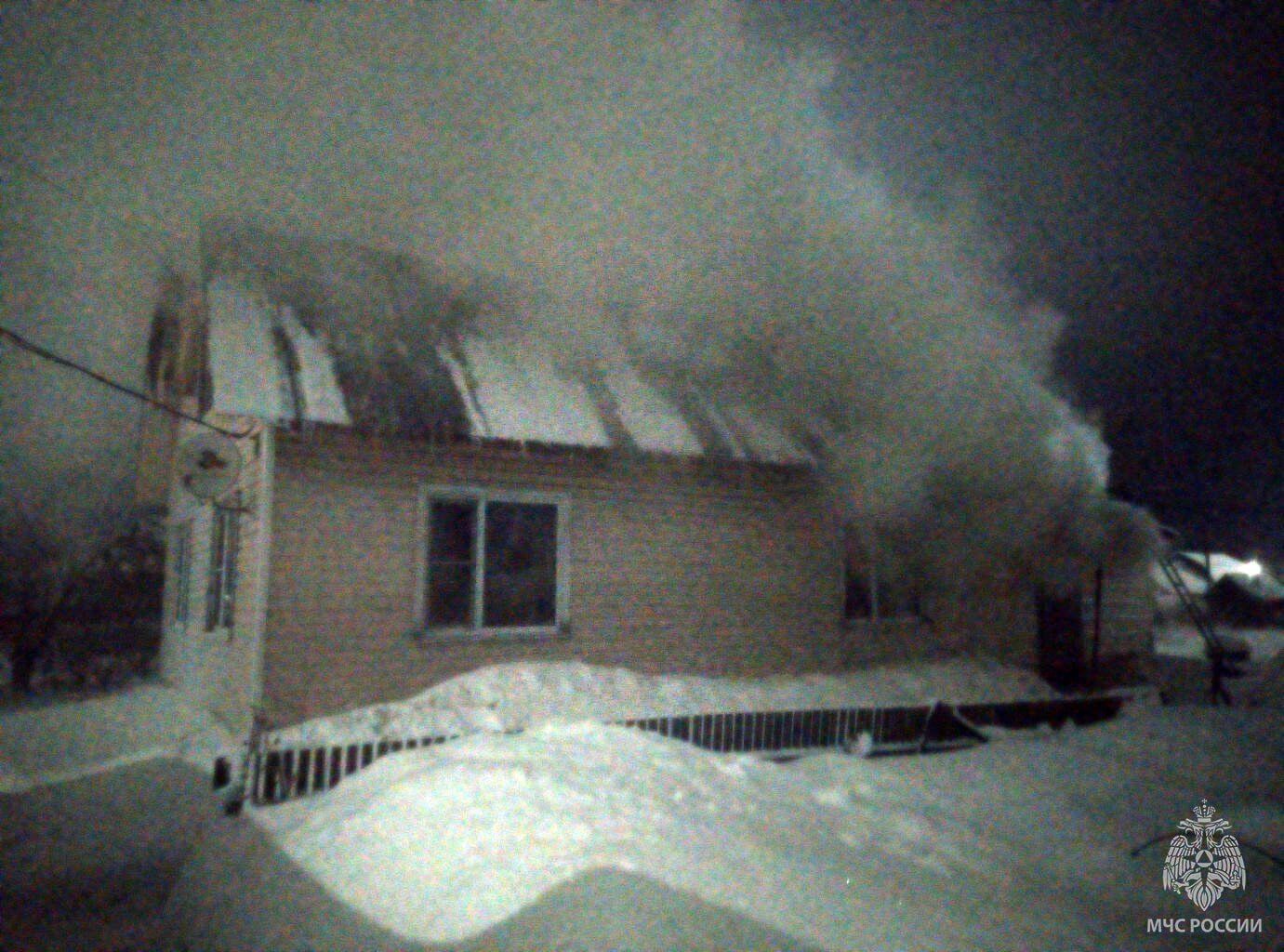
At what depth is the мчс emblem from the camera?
5.31 metres

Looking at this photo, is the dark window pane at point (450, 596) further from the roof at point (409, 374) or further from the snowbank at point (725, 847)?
the snowbank at point (725, 847)

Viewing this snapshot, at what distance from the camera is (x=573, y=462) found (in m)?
9.81

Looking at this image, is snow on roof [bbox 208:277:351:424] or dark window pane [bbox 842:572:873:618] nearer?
snow on roof [bbox 208:277:351:424]

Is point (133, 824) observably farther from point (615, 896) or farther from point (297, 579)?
point (615, 896)

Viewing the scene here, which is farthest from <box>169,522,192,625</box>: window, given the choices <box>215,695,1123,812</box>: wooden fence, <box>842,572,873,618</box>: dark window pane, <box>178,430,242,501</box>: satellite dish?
<box>842,572,873,618</box>: dark window pane

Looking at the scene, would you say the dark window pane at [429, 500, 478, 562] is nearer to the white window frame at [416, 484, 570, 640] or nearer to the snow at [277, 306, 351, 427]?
the white window frame at [416, 484, 570, 640]

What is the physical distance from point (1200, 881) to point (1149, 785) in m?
2.16

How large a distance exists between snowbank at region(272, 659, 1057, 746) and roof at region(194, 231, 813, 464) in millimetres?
2634

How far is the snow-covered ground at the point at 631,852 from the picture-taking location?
3736 millimetres

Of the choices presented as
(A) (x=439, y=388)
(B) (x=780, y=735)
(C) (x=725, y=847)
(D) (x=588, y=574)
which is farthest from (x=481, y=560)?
(C) (x=725, y=847)

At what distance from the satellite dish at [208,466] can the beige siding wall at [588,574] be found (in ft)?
2.09

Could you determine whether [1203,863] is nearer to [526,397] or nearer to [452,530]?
[452,530]

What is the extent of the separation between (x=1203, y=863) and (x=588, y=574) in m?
6.28

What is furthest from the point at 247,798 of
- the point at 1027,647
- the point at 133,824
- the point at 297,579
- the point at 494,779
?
the point at 1027,647
